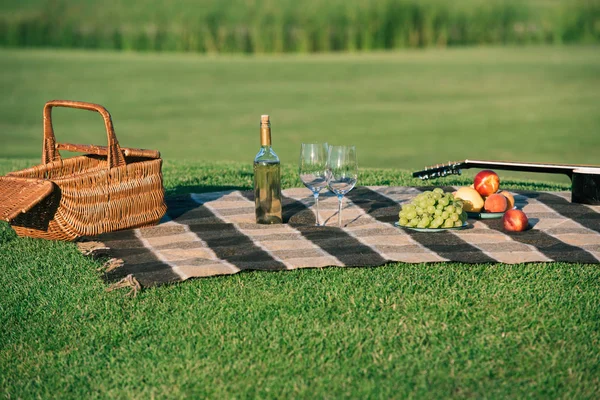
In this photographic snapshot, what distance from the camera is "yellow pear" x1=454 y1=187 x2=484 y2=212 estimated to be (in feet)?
15.7

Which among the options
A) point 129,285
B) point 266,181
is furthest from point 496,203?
point 129,285

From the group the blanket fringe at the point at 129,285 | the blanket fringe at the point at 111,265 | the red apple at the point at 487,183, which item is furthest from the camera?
the red apple at the point at 487,183

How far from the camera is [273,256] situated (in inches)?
163

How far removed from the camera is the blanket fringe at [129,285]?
3.82 m

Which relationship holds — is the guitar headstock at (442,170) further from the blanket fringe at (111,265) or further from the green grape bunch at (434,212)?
the blanket fringe at (111,265)

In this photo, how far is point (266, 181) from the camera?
4531mm

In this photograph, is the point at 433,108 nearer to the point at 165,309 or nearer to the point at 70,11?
the point at 165,309

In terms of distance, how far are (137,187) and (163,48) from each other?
48.5 feet

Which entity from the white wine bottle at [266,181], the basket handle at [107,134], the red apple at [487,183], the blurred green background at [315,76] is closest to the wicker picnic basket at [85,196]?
the basket handle at [107,134]

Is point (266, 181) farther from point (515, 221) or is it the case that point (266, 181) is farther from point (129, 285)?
point (515, 221)

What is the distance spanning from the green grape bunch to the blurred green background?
15.3ft

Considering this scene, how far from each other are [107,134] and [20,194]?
1.99ft

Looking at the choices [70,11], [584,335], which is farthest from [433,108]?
[70,11]

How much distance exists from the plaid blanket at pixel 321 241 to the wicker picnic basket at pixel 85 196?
0.10m
